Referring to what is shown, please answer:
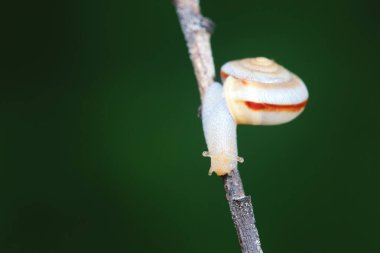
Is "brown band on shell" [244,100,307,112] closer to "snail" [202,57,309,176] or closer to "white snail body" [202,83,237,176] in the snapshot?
"snail" [202,57,309,176]

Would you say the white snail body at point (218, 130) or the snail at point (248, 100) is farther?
the snail at point (248, 100)

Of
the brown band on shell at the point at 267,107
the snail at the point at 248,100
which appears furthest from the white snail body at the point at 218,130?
the brown band on shell at the point at 267,107

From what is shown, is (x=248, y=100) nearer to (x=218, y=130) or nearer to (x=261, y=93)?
(x=261, y=93)

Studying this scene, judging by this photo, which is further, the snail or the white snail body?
the snail

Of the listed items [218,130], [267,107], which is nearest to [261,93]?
[267,107]

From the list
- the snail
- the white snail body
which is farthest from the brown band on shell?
the white snail body

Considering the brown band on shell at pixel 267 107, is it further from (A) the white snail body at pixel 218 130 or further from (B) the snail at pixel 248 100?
(A) the white snail body at pixel 218 130
